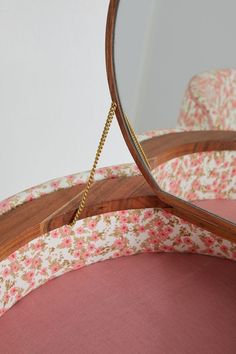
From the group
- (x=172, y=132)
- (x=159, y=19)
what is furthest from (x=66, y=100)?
(x=159, y=19)

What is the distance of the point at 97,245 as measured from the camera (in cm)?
102

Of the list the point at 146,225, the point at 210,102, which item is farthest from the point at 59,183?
the point at 210,102

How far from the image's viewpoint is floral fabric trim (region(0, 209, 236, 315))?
35.0 inches

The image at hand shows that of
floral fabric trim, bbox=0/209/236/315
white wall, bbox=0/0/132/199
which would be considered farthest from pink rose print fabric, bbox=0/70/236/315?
white wall, bbox=0/0/132/199

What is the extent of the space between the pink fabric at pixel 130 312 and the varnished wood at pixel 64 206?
117 mm

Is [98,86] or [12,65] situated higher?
[12,65]

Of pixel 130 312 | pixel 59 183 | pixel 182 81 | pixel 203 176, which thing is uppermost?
pixel 182 81

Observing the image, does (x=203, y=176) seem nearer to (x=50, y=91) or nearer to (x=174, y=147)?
(x=174, y=147)

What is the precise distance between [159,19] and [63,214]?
16.1 inches

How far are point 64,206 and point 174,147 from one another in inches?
13.1

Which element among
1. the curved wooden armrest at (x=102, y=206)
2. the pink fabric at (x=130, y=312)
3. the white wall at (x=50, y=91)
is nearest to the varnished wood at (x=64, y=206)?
the curved wooden armrest at (x=102, y=206)

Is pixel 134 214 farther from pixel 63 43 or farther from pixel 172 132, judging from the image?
pixel 63 43

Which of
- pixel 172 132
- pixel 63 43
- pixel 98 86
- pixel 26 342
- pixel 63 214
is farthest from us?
pixel 98 86

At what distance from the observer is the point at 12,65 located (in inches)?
79.7
